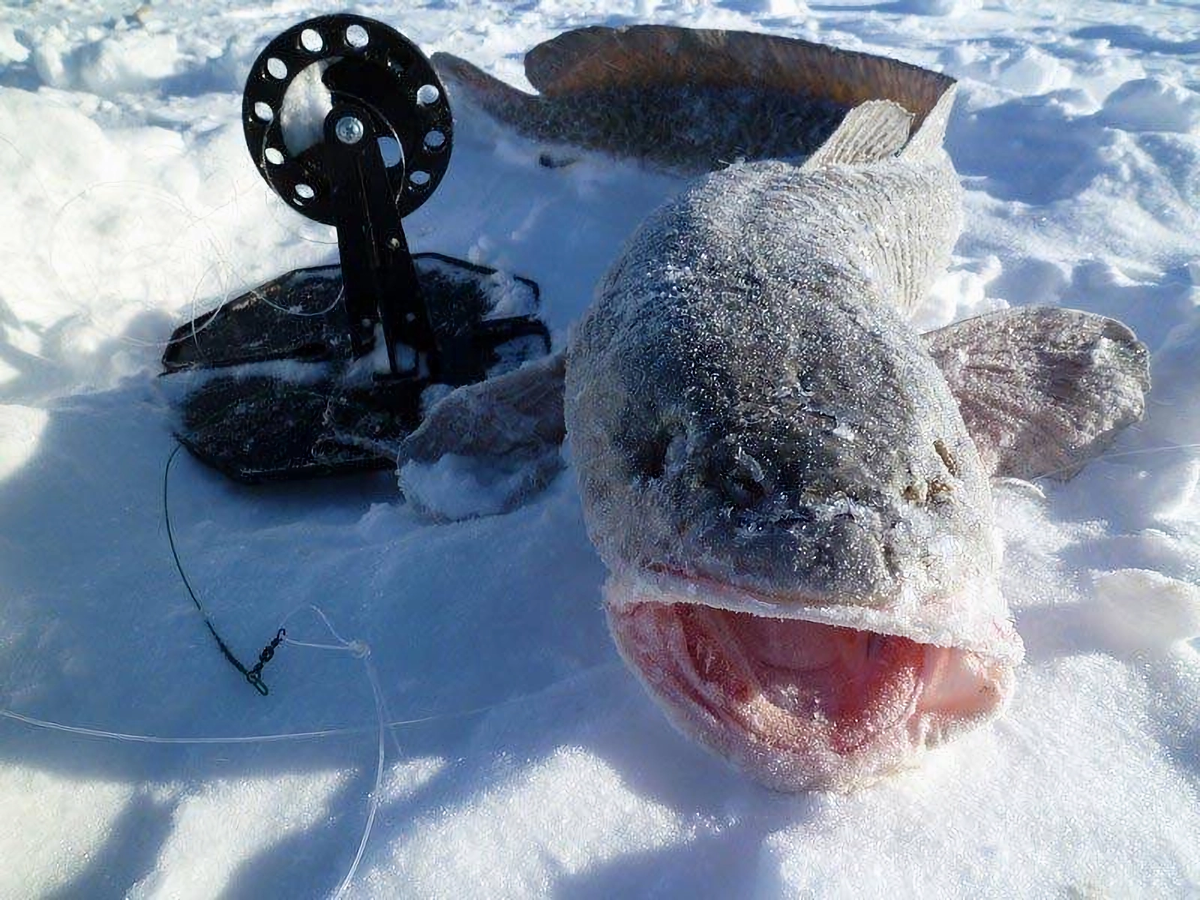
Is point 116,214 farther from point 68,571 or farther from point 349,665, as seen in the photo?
point 349,665

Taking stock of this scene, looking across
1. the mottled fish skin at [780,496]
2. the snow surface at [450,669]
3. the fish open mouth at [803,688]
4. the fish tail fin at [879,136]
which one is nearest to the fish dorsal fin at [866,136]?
the fish tail fin at [879,136]

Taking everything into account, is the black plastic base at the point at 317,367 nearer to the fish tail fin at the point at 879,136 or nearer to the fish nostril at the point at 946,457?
the fish tail fin at the point at 879,136

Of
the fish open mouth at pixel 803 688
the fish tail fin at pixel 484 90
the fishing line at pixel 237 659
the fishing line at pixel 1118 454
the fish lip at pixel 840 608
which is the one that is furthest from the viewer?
the fish tail fin at pixel 484 90

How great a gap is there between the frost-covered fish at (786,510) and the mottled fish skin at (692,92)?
2.09 meters

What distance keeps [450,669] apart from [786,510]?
865mm

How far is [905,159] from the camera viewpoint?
2943 mm

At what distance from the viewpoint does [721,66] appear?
3.87 m

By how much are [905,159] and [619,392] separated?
2091mm

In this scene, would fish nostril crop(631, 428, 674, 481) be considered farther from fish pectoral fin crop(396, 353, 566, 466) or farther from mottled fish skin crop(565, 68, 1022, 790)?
fish pectoral fin crop(396, 353, 566, 466)

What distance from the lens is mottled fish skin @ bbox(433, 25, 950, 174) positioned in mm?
3588

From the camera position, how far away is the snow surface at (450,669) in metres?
1.25

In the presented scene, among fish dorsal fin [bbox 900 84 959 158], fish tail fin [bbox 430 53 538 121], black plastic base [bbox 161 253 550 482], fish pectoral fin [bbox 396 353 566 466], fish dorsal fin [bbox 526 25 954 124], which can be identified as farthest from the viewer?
fish tail fin [bbox 430 53 538 121]

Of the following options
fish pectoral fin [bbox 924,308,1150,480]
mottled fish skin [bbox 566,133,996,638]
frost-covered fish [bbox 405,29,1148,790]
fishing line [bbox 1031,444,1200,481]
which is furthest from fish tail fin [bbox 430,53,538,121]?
fishing line [bbox 1031,444,1200,481]

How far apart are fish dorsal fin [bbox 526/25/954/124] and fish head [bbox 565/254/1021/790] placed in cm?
258
